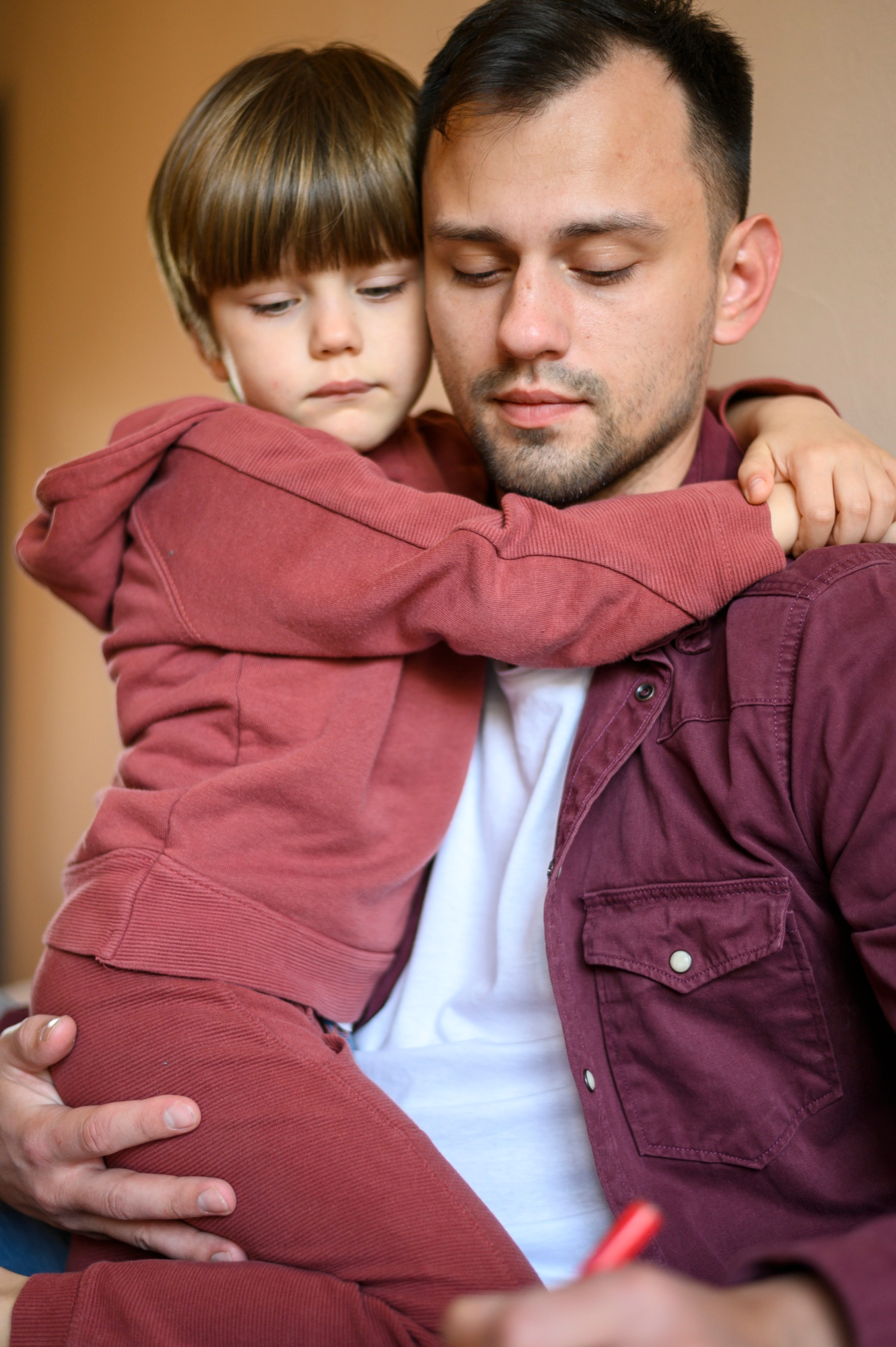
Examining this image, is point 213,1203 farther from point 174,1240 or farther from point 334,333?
point 334,333

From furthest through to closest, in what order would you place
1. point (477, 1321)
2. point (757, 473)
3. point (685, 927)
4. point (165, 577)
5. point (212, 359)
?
1. point (212, 359)
2. point (165, 577)
3. point (757, 473)
4. point (685, 927)
5. point (477, 1321)

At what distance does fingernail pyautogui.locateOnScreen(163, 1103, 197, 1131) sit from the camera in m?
0.97

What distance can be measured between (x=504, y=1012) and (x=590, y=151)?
3.01 ft

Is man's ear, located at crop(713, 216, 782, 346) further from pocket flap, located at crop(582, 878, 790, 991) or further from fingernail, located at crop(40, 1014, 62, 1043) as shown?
fingernail, located at crop(40, 1014, 62, 1043)

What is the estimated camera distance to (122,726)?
1.25 meters

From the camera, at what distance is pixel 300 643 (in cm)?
113

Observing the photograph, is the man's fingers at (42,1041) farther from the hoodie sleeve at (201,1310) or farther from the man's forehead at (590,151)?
the man's forehead at (590,151)

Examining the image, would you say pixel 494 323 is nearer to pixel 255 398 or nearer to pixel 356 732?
pixel 255 398

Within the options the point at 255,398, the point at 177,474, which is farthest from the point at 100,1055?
the point at 255,398

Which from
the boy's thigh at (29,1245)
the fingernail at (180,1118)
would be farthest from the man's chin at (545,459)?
the boy's thigh at (29,1245)

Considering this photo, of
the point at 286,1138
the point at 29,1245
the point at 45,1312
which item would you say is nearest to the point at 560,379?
the point at 286,1138

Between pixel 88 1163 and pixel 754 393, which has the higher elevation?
pixel 754 393

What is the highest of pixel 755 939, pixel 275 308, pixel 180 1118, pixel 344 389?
pixel 275 308

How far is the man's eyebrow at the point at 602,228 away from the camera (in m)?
1.13
